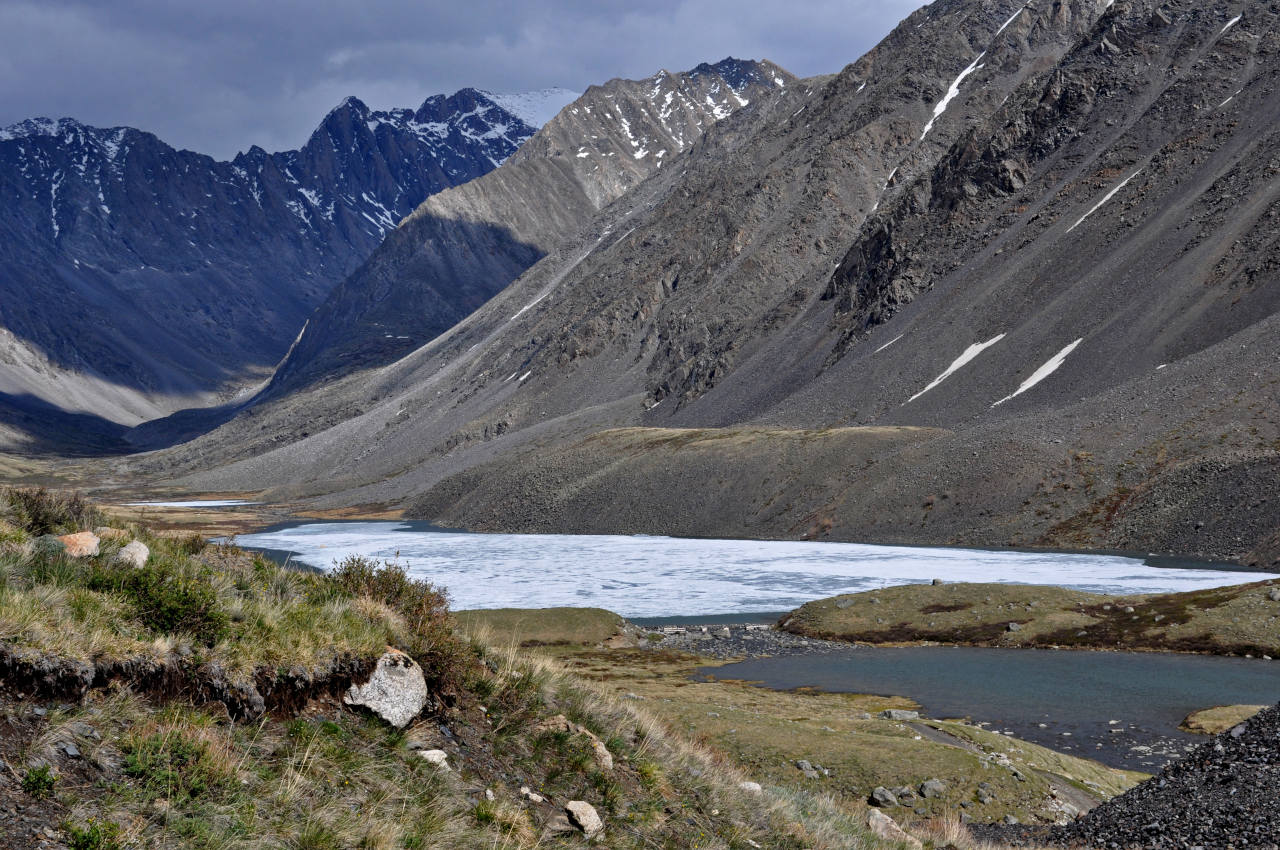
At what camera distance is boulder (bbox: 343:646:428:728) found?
9.85m

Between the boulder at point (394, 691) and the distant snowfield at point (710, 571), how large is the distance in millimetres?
38771

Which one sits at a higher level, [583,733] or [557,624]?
[583,733]

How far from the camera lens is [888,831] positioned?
48.0ft

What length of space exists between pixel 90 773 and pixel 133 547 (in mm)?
3803

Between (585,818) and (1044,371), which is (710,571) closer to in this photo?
(1044,371)

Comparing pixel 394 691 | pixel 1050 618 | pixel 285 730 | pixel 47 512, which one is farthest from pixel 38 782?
pixel 1050 618

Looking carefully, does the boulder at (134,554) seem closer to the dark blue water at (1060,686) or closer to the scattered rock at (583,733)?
the scattered rock at (583,733)

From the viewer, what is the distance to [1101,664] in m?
40.1

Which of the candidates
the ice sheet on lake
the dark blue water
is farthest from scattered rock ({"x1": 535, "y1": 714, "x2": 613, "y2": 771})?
the ice sheet on lake

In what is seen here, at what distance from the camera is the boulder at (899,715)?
27956 mm

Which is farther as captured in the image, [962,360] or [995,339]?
[962,360]

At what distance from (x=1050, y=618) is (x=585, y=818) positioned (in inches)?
1650

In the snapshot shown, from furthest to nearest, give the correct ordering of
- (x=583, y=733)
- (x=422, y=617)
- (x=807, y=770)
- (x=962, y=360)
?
1. (x=962, y=360)
2. (x=807, y=770)
3. (x=422, y=617)
4. (x=583, y=733)

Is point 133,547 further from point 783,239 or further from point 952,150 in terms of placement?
point 783,239
